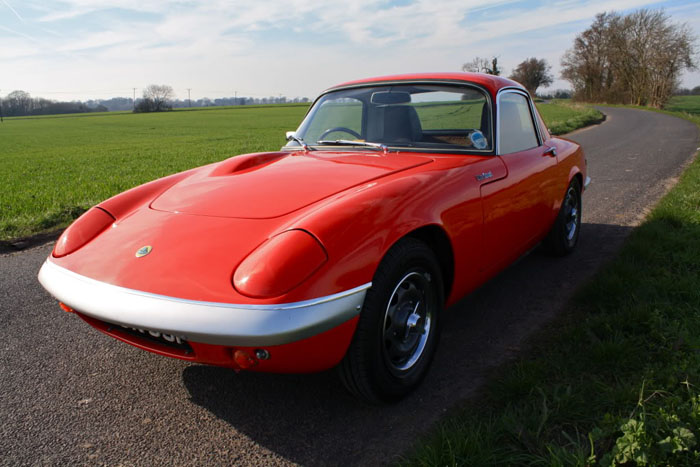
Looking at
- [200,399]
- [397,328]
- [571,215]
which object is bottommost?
[200,399]

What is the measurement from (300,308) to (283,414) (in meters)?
0.73

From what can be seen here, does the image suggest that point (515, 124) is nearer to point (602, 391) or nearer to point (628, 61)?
point (602, 391)

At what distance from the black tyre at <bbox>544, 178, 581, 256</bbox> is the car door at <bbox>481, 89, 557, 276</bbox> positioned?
27 centimetres

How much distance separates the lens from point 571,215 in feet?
14.7

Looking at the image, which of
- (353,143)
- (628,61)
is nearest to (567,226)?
(353,143)

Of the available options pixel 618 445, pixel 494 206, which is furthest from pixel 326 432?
pixel 494 206

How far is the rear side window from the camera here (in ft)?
10.9

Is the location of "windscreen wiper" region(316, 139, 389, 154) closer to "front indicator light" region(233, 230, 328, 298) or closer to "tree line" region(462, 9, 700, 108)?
"front indicator light" region(233, 230, 328, 298)

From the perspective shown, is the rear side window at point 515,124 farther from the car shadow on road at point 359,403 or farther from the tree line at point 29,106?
the tree line at point 29,106

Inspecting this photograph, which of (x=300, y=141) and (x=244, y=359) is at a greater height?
(x=300, y=141)

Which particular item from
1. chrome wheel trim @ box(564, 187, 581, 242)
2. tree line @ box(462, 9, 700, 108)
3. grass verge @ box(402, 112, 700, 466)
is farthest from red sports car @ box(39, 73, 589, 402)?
tree line @ box(462, 9, 700, 108)

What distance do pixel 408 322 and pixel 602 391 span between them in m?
0.91

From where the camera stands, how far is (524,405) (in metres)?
2.23

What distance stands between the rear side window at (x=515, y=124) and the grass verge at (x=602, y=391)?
1088 millimetres
